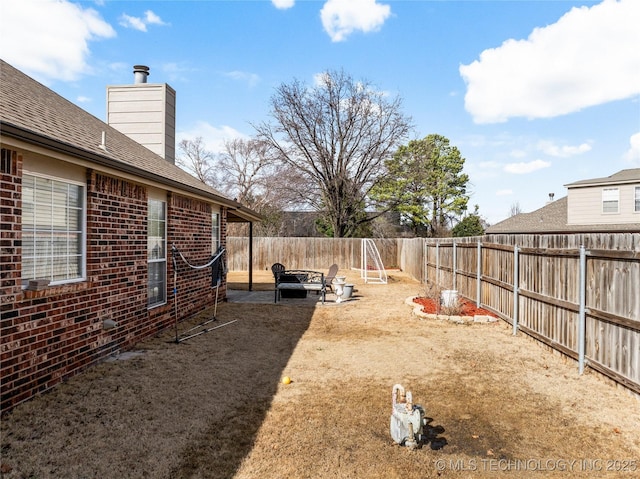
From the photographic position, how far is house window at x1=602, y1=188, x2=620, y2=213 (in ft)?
67.3

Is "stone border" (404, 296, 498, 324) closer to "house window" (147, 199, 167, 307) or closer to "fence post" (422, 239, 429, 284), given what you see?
"house window" (147, 199, 167, 307)

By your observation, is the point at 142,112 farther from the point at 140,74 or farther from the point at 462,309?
the point at 462,309

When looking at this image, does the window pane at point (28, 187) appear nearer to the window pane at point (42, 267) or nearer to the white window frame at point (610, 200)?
the window pane at point (42, 267)

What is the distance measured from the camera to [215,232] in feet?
36.6

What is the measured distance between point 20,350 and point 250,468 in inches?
114

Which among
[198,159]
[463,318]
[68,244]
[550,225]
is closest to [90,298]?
[68,244]

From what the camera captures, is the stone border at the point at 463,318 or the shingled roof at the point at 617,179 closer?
the stone border at the point at 463,318

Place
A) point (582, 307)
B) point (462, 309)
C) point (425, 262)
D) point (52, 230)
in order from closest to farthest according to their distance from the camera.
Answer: point (52, 230) < point (582, 307) < point (462, 309) < point (425, 262)

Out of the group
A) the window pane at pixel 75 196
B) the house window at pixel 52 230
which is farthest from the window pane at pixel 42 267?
the window pane at pixel 75 196

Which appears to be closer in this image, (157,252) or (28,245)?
(28,245)

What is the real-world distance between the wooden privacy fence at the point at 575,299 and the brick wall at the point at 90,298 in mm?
6832

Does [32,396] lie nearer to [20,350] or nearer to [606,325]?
[20,350]

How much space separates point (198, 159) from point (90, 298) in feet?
123

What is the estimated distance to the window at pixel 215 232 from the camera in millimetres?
10830
